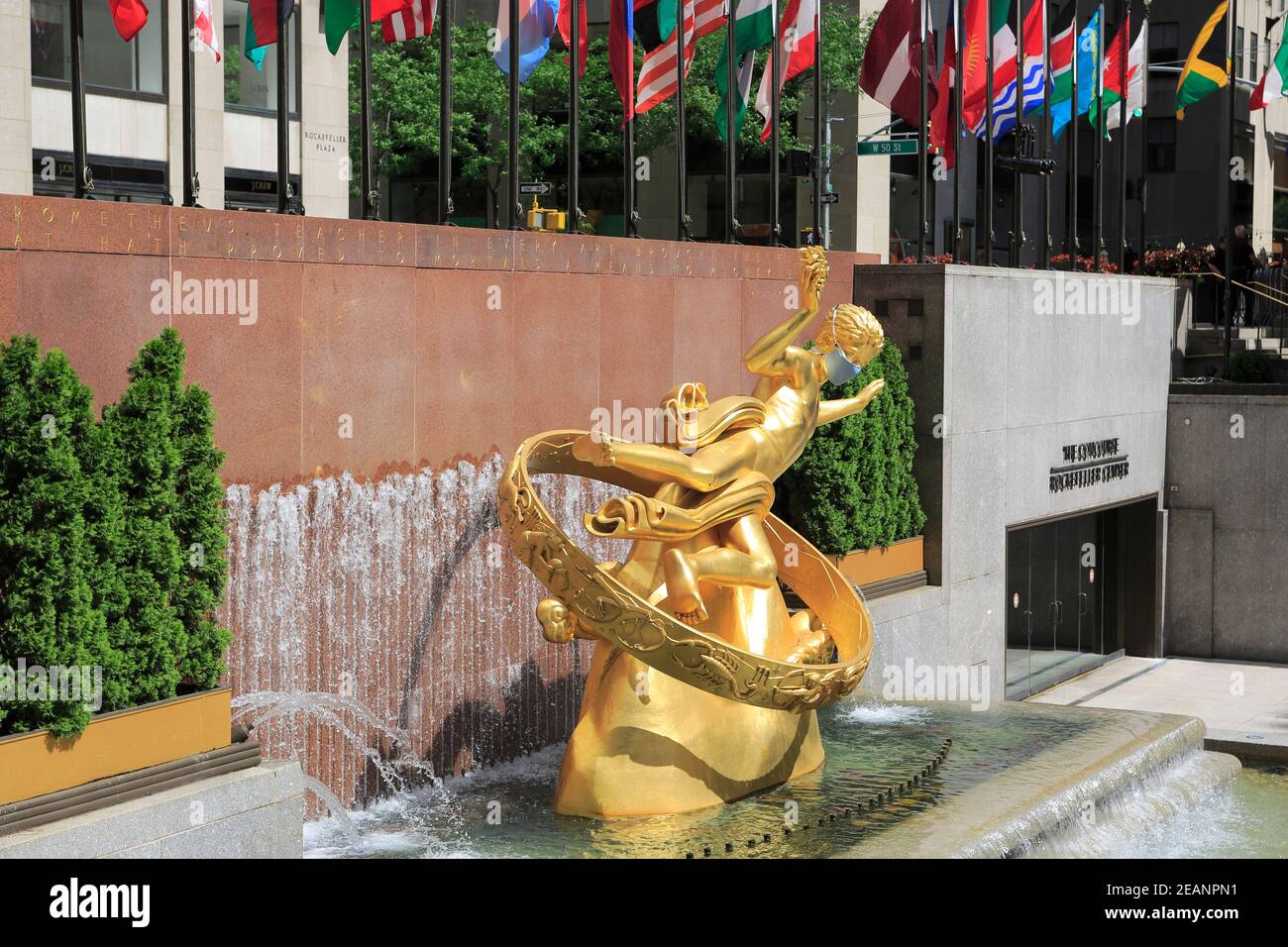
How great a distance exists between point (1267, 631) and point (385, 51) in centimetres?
2196

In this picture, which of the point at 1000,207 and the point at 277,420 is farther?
the point at 1000,207

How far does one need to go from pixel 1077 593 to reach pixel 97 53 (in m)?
18.4

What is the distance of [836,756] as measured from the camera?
1255 cm

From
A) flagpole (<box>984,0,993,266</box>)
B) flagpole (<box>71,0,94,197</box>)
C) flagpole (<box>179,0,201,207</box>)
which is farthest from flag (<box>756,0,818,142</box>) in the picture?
flagpole (<box>71,0,94,197</box>)

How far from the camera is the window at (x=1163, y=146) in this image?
5434cm

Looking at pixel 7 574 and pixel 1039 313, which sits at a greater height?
pixel 1039 313

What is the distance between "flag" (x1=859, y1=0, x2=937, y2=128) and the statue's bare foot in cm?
979

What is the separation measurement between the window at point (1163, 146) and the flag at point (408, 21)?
145 ft

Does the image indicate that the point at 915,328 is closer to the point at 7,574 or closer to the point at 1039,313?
the point at 1039,313

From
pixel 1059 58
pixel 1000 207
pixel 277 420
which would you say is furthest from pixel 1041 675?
pixel 1000 207

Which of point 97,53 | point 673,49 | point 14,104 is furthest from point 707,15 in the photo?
point 97,53
